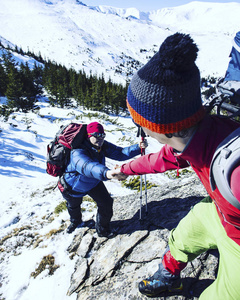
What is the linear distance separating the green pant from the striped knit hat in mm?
1040

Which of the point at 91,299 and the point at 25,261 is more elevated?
the point at 91,299

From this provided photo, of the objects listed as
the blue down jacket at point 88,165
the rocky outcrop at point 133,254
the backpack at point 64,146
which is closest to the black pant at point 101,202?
the blue down jacket at point 88,165

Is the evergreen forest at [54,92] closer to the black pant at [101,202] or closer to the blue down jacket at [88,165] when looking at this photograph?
the black pant at [101,202]

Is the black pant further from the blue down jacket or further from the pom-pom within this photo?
the pom-pom

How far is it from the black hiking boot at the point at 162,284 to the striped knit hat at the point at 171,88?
1937mm

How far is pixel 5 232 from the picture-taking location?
15.6 feet

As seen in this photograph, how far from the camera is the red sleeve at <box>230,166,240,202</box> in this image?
97 centimetres

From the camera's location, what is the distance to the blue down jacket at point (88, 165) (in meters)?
2.68

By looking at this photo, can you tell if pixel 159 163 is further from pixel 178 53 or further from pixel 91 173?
pixel 91 173

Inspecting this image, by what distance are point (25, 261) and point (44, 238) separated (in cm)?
58

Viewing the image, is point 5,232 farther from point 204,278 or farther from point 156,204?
point 204,278

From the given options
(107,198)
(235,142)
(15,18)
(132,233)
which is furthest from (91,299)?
(15,18)

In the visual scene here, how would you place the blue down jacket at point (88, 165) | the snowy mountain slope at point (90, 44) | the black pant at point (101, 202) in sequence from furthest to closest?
the snowy mountain slope at point (90, 44) < the black pant at point (101, 202) < the blue down jacket at point (88, 165)

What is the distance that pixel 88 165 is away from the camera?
2.77m
